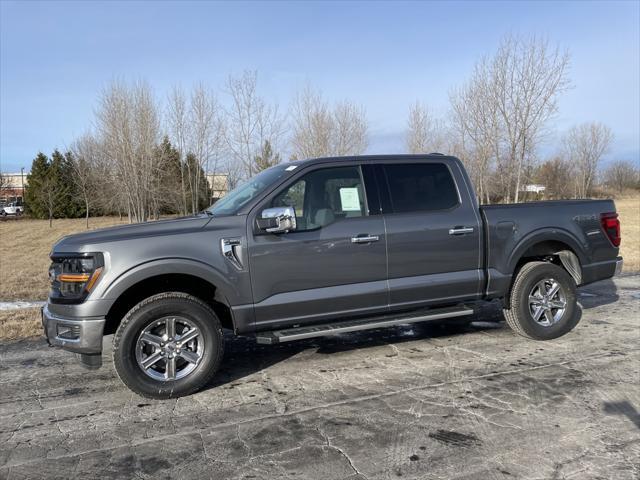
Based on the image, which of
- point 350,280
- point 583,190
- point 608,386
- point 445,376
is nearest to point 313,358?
point 350,280

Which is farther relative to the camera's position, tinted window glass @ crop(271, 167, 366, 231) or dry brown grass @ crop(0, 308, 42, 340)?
dry brown grass @ crop(0, 308, 42, 340)

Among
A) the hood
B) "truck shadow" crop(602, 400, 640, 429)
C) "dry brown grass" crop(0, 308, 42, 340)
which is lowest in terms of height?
"truck shadow" crop(602, 400, 640, 429)

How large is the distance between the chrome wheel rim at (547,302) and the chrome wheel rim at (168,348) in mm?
3654

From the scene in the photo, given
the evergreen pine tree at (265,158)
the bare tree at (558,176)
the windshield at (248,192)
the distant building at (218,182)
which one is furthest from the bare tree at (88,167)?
the bare tree at (558,176)

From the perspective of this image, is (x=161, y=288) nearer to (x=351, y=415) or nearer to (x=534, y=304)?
(x=351, y=415)

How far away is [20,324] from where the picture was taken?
22.5ft

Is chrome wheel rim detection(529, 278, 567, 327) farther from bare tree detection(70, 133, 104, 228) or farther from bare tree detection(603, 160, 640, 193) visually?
bare tree detection(603, 160, 640, 193)

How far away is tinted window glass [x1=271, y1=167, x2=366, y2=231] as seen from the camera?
4.78m

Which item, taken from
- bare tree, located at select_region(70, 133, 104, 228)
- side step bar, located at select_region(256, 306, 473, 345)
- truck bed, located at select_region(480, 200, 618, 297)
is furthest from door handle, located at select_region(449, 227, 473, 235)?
bare tree, located at select_region(70, 133, 104, 228)

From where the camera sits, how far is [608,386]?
14.2 ft

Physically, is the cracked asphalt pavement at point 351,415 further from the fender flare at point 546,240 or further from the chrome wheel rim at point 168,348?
the fender flare at point 546,240

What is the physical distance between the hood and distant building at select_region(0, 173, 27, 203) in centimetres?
5992

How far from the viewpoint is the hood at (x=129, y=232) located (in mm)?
4227

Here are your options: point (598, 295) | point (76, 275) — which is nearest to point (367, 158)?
point (76, 275)
